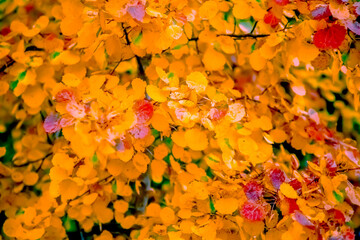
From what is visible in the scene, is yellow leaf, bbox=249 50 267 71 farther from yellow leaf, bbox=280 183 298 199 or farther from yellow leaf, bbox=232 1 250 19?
yellow leaf, bbox=280 183 298 199

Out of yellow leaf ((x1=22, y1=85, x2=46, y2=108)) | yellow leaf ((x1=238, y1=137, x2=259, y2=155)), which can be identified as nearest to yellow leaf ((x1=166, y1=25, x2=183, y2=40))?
yellow leaf ((x1=238, y1=137, x2=259, y2=155))

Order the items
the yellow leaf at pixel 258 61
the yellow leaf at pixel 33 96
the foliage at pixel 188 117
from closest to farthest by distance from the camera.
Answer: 1. the foliage at pixel 188 117
2. the yellow leaf at pixel 258 61
3. the yellow leaf at pixel 33 96

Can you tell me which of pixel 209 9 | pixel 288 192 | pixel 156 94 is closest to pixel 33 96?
pixel 156 94

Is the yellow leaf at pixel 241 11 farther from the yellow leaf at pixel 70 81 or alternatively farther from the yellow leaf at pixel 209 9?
the yellow leaf at pixel 70 81

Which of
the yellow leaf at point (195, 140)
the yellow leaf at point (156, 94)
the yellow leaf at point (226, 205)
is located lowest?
the yellow leaf at point (226, 205)

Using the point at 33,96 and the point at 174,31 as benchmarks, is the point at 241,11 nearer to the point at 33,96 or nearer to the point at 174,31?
the point at 174,31

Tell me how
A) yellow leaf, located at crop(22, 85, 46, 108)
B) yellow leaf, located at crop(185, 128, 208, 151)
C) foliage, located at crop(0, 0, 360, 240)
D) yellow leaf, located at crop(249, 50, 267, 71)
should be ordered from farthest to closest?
yellow leaf, located at crop(22, 85, 46, 108) < yellow leaf, located at crop(249, 50, 267, 71) < yellow leaf, located at crop(185, 128, 208, 151) < foliage, located at crop(0, 0, 360, 240)

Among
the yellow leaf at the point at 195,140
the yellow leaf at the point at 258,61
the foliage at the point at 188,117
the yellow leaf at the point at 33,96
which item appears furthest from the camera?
the yellow leaf at the point at 33,96

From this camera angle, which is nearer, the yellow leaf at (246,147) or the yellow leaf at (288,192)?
the yellow leaf at (288,192)

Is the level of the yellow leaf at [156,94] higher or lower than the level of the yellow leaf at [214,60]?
higher

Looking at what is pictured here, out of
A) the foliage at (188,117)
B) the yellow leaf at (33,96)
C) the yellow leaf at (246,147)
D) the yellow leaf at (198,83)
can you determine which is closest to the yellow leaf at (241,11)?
the foliage at (188,117)

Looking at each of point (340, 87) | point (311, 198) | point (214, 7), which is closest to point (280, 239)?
point (311, 198)
